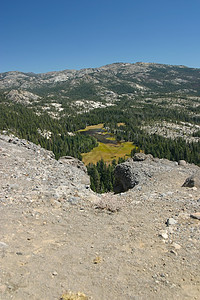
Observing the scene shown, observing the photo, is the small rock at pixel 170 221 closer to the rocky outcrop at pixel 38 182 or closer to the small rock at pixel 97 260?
the small rock at pixel 97 260

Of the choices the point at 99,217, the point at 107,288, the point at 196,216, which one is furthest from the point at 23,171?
the point at 196,216

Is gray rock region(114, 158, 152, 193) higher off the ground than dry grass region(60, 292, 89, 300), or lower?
lower

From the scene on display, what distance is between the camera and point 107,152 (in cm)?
16888

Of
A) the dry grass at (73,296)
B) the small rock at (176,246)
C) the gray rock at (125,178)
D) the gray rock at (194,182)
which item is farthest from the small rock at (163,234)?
the gray rock at (125,178)

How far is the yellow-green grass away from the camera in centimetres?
15262

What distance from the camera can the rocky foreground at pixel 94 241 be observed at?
30.5 feet

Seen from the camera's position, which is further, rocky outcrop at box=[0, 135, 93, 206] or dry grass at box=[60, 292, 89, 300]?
rocky outcrop at box=[0, 135, 93, 206]

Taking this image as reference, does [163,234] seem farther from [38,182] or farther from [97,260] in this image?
[38,182]

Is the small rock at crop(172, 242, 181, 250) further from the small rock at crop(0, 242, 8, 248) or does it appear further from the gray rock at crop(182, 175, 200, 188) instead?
the gray rock at crop(182, 175, 200, 188)

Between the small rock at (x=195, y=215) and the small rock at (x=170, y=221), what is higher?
the small rock at (x=195, y=215)

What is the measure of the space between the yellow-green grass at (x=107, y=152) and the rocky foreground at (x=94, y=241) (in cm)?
12434

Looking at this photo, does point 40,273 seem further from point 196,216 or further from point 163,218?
point 196,216

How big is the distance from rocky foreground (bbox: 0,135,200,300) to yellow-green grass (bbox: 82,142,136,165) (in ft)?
408

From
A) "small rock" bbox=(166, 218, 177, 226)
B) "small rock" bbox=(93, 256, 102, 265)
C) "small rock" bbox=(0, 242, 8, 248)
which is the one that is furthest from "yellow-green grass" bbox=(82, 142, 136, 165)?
"small rock" bbox=(0, 242, 8, 248)
